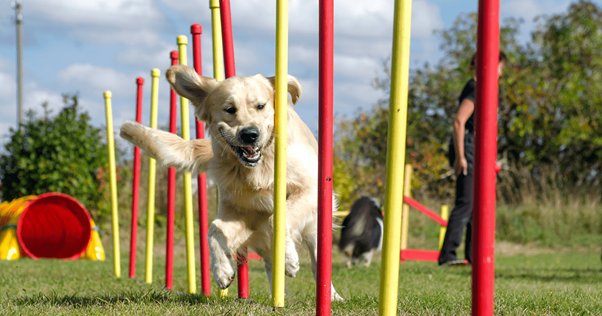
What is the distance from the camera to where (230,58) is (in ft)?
9.97

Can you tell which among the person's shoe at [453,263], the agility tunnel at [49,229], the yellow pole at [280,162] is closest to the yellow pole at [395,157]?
the yellow pole at [280,162]

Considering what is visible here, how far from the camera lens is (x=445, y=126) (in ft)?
41.8

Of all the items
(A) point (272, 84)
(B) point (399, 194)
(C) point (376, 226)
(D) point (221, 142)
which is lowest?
(C) point (376, 226)

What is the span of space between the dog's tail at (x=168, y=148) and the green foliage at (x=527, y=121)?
7264 mm

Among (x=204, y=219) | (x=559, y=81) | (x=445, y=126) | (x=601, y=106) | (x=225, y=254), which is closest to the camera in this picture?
(x=225, y=254)

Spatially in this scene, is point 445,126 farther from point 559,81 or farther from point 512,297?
point 512,297

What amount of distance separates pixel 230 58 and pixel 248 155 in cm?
57

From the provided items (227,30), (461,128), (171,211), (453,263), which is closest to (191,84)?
(227,30)

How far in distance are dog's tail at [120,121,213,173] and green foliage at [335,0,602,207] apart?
23.8 ft

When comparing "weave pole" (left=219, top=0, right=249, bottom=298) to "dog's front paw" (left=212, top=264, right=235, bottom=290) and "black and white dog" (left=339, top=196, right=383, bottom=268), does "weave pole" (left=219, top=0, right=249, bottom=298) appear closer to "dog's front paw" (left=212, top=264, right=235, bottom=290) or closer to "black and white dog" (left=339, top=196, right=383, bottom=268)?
"dog's front paw" (left=212, top=264, right=235, bottom=290)

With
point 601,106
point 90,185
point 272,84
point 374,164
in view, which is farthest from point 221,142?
point 601,106

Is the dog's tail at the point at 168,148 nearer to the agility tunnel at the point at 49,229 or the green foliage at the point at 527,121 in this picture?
the agility tunnel at the point at 49,229

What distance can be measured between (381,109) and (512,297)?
33.5 feet

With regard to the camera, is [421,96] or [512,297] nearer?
[512,297]
